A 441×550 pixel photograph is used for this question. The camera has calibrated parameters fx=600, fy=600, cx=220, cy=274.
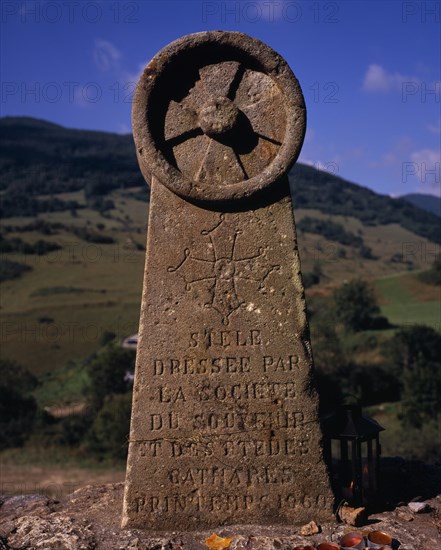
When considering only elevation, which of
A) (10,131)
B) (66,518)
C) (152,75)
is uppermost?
(10,131)

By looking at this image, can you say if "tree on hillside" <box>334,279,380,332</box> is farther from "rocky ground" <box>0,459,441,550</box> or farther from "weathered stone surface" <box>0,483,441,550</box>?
"weathered stone surface" <box>0,483,441,550</box>

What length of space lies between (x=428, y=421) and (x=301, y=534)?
17.5 metres

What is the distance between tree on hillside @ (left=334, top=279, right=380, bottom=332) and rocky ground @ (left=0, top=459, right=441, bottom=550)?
25872 millimetres

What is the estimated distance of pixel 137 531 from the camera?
5.00 m

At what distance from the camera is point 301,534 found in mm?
4906

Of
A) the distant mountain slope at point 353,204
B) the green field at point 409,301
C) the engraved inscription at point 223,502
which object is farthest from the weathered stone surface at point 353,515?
the distant mountain slope at point 353,204

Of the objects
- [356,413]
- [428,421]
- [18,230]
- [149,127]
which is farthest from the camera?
[18,230]

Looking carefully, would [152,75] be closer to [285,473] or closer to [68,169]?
[285,473]

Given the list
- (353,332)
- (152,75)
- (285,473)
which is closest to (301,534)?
(285,473)

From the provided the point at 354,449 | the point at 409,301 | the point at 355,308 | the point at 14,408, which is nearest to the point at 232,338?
the point at 354,449

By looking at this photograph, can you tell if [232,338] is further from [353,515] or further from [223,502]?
[353,515]

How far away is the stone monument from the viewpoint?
5105mm

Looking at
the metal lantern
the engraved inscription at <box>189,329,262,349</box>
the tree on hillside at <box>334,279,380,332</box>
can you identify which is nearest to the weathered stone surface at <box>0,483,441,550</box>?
the metal lantern

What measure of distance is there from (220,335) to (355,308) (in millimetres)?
27111
